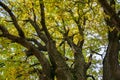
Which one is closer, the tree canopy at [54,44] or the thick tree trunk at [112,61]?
the tree canopy at [54,44]

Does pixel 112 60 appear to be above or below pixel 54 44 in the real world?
below

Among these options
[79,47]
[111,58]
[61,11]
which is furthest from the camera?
[79,47]

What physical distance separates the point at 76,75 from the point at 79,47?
205 centimetres

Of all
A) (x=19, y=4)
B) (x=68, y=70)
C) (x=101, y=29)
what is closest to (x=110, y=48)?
(x=101, y=29)

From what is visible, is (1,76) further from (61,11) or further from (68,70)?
(61,11)

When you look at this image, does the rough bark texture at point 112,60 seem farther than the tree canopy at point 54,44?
Yes

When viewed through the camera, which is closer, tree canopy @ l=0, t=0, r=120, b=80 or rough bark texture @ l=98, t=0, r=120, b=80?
tree canopy @ l=0, t=0, r=120, b=80

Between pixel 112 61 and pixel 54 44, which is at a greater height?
pixel 54 44

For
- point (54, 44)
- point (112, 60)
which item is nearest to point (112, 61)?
point (112, 60)

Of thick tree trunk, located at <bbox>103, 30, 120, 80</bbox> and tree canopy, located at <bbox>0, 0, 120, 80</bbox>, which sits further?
thick tree trunk, located at <bbox>103, 30, 120, 80</bbox>

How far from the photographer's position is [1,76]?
13039mm

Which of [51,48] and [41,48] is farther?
[41,48]

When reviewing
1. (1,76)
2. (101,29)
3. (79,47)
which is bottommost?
(1,76)

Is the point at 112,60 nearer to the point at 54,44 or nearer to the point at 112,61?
the point at 112,61
